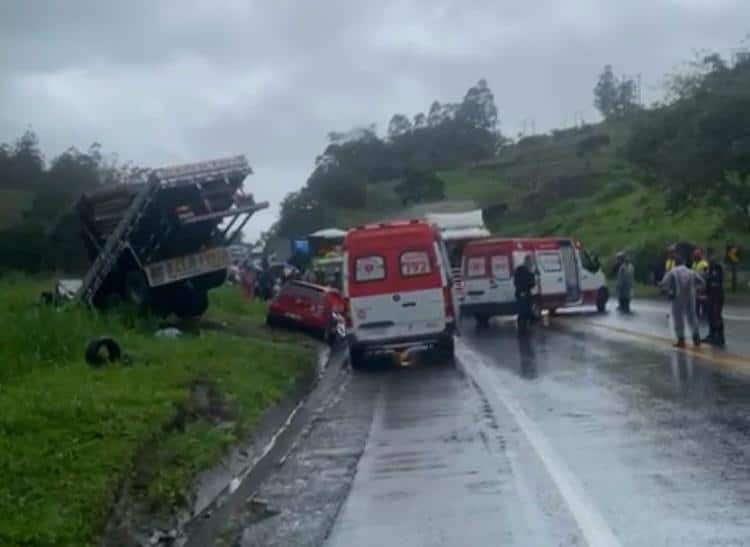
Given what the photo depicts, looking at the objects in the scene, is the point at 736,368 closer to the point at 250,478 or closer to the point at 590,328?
the point at 250,478

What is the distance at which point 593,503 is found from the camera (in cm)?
1154

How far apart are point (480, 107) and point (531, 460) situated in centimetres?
13815

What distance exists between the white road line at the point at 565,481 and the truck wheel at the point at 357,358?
6202 millimetres

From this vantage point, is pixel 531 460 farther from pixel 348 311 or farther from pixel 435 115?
pixel 435 115

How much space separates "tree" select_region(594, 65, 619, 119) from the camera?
156275mm

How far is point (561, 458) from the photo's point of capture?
14.1 m

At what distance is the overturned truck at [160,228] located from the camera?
104 ft

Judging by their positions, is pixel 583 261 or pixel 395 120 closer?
pixel 583 261

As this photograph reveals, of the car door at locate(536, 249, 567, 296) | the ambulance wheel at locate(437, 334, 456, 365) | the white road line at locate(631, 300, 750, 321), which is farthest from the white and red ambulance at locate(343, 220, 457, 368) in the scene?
the car door at locate(536, 249, 567, 296)

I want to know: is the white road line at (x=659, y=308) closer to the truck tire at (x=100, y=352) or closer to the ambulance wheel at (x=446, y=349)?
the ambulance wheel at (x=446, y=349)

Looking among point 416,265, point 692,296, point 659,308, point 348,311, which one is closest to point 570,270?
point 659,308

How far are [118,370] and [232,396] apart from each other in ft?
5.05

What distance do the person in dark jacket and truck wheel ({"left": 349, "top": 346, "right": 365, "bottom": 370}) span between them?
28.5ft

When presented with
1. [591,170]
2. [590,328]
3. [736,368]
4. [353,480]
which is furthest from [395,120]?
[353,480]
